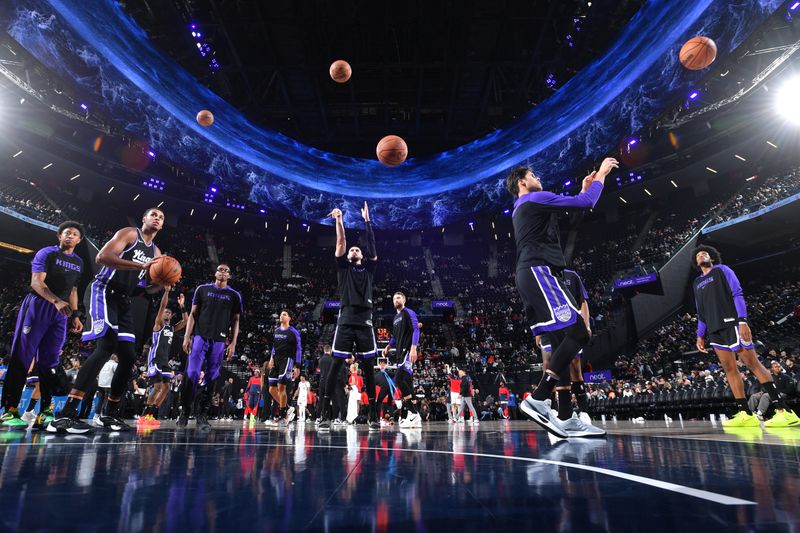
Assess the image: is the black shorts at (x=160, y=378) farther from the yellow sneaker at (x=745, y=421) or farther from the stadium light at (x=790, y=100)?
the stadium light at (x=790, y=100)

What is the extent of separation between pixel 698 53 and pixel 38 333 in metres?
11.4

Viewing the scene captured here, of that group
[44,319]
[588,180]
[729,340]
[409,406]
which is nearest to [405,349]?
[409,406]

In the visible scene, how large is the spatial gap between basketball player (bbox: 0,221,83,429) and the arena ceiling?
522 inches

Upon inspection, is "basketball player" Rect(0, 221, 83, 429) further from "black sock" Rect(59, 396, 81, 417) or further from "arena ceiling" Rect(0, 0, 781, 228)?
"arena ceiling" Rect(0, 0, 781, 228)

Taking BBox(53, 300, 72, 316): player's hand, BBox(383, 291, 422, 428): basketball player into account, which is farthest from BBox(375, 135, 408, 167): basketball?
BBox(53, 300, 72, 316): player's hand

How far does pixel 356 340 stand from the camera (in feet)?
18.0

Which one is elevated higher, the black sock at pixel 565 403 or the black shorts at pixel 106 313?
the black shorts at pixel 106 313

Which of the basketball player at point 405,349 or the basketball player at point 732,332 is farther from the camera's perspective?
the basketball player at point 405,349

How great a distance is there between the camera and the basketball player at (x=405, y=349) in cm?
650

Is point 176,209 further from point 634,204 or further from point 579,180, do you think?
point 634,204

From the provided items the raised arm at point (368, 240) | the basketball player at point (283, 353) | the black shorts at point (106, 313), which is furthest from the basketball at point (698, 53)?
the black shorts at point (106, 313)

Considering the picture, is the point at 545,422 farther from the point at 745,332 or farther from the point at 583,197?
the point at 745,332

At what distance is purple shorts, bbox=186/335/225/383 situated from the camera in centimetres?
500

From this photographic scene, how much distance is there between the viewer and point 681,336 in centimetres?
1802
